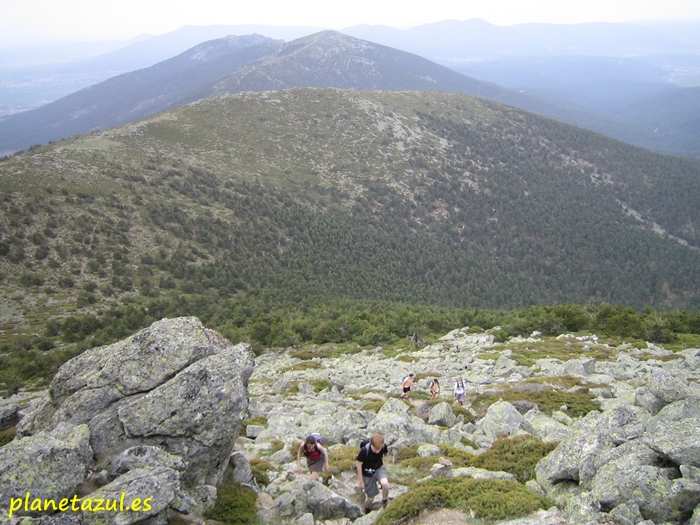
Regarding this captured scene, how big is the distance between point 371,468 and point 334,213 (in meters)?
120

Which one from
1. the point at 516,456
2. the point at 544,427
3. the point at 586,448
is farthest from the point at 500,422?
the point at 586,448

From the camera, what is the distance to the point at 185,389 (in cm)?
1091

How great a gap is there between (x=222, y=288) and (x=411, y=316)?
125 ft

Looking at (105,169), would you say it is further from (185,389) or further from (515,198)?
(515,198)

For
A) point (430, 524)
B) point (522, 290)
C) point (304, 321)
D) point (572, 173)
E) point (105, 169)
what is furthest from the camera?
point (572, 173)

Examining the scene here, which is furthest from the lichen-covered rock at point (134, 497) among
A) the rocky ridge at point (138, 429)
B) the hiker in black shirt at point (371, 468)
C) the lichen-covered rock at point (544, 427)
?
the lichen-covered rock at point (544, 427)

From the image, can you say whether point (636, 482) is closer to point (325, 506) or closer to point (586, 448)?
point (586, 448)

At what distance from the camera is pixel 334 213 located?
129000 mm

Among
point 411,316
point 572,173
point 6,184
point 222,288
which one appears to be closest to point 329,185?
point 222,288

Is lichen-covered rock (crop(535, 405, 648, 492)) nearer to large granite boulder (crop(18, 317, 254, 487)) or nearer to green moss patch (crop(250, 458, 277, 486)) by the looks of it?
green moss patch (crop(250, 458, 277, 486))

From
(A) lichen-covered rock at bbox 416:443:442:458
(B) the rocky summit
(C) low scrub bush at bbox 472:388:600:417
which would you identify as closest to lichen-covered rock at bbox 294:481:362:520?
(B) the rocky summit

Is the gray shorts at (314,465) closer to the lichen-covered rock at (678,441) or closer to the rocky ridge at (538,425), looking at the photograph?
the rocky ridge at (538,425)


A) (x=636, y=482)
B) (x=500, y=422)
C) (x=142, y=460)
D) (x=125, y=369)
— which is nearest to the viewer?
(x=636, y=482)

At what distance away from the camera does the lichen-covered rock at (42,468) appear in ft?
27.5
